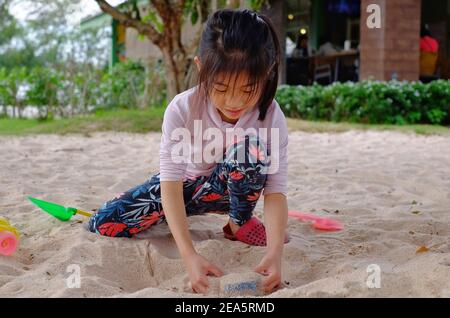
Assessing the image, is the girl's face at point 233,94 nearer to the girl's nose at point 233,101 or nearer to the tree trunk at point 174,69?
the girl's nose at point 233,101

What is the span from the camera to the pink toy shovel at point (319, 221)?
2422mm

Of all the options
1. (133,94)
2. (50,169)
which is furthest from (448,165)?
(133,94)

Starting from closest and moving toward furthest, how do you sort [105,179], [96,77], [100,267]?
1. [100,267]
2. [105,179]
3. [96,77]

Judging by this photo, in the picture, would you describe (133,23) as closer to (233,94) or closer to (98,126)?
(98,126)

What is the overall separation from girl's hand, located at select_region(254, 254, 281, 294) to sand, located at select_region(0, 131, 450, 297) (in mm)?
75

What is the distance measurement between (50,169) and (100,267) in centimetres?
233

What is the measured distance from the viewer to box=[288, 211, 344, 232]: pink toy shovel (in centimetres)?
242

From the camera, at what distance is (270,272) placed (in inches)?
65.5

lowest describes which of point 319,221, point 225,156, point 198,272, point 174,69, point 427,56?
point 319,221

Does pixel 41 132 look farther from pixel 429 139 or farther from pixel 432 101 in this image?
pixel 432 101

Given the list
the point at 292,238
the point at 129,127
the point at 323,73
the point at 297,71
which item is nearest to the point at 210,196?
the point at 292,238

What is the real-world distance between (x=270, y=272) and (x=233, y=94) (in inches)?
21.4

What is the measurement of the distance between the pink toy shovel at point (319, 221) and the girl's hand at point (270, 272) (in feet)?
2.56

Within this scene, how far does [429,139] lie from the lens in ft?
20.7
